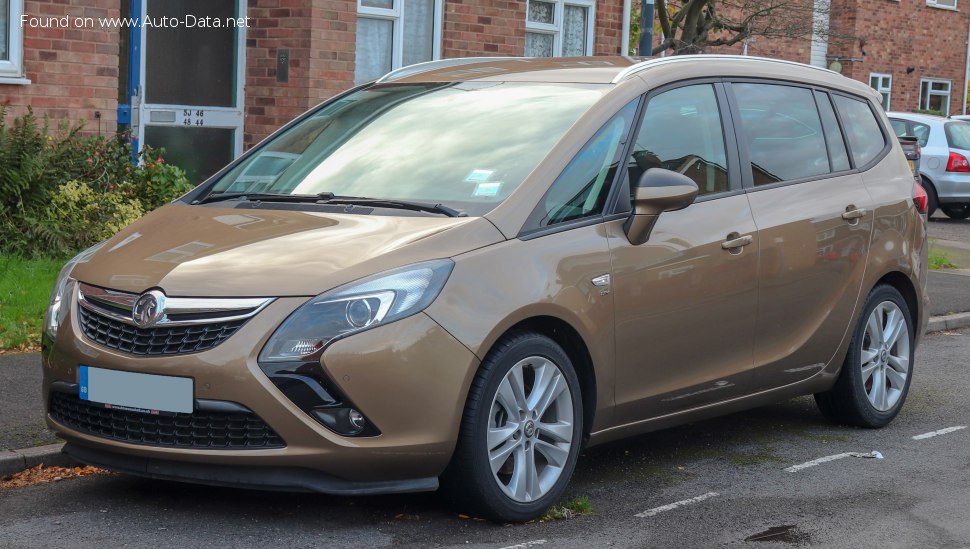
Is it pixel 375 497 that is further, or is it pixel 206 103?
pixel 206 103

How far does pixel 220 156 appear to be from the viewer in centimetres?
1387

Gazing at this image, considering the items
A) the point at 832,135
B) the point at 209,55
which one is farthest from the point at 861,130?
the point at 209,55

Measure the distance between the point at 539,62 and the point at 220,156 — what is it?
7920mm

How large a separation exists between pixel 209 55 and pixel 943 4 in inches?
1061

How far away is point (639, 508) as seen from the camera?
5.53 metres

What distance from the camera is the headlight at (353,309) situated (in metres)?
4.61

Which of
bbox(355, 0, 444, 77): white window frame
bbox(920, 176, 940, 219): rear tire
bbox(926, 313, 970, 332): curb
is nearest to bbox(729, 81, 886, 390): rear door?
bbox(926, 313, 970, 332): curb

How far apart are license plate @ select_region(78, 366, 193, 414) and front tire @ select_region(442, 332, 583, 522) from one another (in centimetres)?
100

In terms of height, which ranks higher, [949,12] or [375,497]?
[949,12]

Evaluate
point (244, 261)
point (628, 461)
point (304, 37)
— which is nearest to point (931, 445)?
point (628, 461)

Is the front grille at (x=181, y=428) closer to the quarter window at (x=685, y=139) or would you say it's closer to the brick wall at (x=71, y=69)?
the quarter window at (x=685, y=139)

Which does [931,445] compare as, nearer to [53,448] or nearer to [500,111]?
[500,111]

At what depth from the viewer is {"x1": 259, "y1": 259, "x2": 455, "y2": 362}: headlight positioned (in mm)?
4609

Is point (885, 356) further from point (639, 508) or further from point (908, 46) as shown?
point (908, 46)
